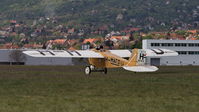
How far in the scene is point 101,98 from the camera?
33531 millimetres

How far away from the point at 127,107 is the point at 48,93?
882 cm

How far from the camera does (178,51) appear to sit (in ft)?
511

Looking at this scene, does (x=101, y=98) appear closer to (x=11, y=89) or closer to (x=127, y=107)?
(x=127, y=107)

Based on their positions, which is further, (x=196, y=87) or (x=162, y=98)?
(x=196, y=87)

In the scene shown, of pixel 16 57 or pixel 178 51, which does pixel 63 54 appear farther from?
pixel 16 57

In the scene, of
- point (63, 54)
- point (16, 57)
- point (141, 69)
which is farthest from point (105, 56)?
point (16, 57)

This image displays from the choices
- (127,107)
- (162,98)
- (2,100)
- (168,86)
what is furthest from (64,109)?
(168,86)

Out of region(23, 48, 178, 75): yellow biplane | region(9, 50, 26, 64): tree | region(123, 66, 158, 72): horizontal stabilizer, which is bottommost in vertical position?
region(9, 50, 26, 64): tree

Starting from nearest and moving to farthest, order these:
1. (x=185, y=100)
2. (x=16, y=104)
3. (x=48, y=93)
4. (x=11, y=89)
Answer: (x=16, y=104), (x=185, y=100), (x=48, y=93), (x=11, y=89)

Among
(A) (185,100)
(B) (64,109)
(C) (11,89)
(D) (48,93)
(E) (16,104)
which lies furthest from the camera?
(C) (11,89)

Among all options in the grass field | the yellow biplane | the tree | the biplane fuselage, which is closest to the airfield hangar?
the tree

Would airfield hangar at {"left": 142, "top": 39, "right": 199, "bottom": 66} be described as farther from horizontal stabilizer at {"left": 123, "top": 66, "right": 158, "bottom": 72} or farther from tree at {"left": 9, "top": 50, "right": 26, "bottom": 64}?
horizontal stabilizer at {"left": 123, "top": 66, "right": 158, "bottom": 72}

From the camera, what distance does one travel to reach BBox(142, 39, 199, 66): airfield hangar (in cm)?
15288

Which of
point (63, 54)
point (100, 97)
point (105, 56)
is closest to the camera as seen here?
point (100, 97)
